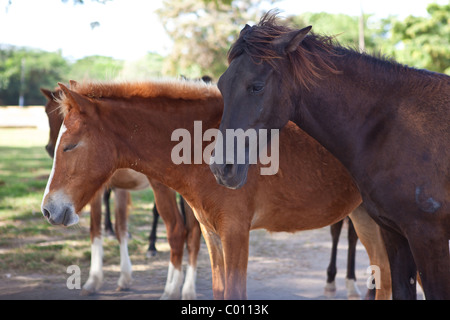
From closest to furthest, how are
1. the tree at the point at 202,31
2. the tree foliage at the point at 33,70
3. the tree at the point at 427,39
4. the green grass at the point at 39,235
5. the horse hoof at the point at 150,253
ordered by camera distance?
the green grass at the point at 39,235
the horse hoof at the point at 150,253
the tree at the point at 427,39
the tree at the point at 202,31
the tree foliage at the point at 33,70

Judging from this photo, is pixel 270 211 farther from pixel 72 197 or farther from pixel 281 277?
pixel 281 277

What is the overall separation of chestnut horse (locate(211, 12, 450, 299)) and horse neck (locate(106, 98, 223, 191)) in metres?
0.84

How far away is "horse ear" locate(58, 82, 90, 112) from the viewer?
334cm

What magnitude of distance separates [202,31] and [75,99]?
2876 centimetres

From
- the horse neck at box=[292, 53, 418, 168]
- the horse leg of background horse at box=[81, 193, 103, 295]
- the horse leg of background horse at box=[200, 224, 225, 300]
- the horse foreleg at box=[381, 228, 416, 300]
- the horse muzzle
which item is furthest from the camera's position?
the horse leg of background horse at box=[81, 193, 103, 295]

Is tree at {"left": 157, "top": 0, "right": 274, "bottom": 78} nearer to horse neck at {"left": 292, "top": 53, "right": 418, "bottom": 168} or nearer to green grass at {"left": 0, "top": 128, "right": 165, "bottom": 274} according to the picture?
green grass at {"left": 0, "top": 128, "right": 165, "bottom": 274}

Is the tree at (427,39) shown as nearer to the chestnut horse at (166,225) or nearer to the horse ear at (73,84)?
the chestnut horse at (166,225)

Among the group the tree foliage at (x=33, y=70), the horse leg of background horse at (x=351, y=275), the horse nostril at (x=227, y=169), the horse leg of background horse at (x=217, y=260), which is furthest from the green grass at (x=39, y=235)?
the tree foliage at (x=33, y=70)

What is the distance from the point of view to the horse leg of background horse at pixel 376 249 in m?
4.35

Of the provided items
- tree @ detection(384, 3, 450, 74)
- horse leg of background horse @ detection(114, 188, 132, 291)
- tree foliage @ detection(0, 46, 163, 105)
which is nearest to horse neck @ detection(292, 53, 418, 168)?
horse leg of background horse @ detection(114, 188, 132, 291)

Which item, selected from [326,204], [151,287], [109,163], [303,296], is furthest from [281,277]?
[109,163]

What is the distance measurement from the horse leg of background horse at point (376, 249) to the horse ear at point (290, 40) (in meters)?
2.16

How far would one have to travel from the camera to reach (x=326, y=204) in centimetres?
373

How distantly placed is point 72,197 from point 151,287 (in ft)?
9.57
